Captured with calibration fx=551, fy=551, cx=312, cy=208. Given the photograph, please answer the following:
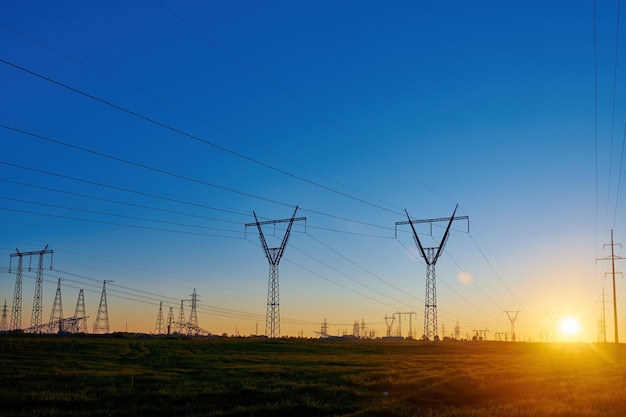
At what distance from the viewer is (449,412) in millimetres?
27828

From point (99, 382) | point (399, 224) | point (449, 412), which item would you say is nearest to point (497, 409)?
point (449, 412)

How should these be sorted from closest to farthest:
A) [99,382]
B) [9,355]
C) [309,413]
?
[309,413] < [99,382] < [9,355]

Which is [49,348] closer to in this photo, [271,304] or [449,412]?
[271,304]

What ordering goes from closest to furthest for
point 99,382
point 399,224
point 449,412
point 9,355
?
1. point 449,412
2. point 99,382
3. point 9,355
4. point 399,224

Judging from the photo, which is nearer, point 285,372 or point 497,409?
point 497,409

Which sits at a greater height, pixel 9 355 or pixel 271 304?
pixel 271 304

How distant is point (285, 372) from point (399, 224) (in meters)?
50.2

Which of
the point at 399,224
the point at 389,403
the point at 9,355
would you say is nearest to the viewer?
the point at 389,403

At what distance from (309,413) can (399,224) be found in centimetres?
6743

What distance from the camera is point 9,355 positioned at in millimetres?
65062

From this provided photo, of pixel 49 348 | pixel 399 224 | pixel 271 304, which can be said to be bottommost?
pixel 49 348

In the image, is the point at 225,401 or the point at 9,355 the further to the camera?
the point at 9,355

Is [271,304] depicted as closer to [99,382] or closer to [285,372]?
[285,372]

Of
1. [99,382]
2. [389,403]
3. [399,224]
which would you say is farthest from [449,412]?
[399,224]
